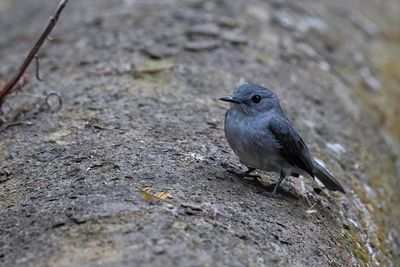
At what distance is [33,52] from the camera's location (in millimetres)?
4477

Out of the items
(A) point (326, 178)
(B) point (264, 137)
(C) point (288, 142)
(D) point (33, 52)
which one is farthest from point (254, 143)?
(D) point (33, 52)

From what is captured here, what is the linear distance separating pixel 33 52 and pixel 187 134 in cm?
114

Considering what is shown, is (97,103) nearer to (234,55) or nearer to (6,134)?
(6,134)

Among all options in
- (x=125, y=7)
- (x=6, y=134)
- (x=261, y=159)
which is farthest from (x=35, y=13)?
(x=261, y=159)

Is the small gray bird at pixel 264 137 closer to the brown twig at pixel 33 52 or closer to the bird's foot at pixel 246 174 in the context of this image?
the bird's foot at pixel 246 174

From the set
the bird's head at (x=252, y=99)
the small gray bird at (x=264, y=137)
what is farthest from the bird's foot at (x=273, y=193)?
the bird's head at (x=252, y=99)

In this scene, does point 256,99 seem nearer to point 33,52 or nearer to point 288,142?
point 288,142

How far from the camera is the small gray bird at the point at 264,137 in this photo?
4.06 meters

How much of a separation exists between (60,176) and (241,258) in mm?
1300

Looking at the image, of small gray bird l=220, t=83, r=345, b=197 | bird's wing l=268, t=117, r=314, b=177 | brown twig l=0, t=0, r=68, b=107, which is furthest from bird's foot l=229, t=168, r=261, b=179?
brown twig l=0, t=0, r=68, b=107

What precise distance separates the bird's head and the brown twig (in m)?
1.28

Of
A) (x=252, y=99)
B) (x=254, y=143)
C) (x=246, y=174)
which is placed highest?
(x=252, y=99)

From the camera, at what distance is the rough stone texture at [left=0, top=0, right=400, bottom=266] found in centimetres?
316

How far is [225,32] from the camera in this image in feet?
22.0
